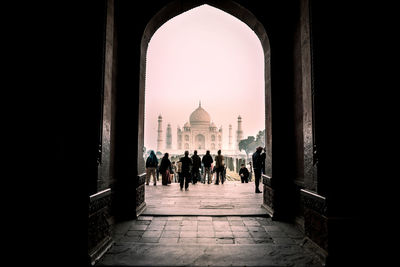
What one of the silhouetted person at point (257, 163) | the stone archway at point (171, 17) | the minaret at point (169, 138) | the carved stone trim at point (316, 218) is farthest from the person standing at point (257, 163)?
the minaret at point (169, 138)

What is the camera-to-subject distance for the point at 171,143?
226 feet

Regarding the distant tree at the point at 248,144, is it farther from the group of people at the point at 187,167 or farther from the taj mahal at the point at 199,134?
the group of people at the point at 187,167

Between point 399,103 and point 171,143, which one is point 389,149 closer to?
point 399,103

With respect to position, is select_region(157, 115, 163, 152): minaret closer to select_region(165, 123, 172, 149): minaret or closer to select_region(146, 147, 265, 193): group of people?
select_region(165, 123, 172, 149): minaret

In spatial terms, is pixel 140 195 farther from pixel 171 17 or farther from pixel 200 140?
pixel 200 140

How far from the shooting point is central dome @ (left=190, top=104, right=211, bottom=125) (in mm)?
60094

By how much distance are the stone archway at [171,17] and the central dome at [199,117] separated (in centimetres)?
5516

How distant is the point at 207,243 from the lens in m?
2.84

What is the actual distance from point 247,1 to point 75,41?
9.98 feet

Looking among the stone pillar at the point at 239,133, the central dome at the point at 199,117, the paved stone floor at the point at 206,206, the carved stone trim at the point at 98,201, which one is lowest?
the paved stone floor at the point at 206,206

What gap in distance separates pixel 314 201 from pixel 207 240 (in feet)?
4.08

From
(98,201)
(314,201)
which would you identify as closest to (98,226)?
(98,201)

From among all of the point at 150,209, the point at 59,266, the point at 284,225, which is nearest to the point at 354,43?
the point at 284,225

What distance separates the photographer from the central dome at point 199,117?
60094mm
